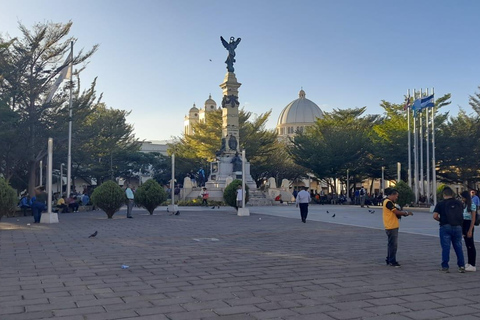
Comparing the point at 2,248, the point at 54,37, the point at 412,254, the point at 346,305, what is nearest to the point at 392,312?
the point at 346,305

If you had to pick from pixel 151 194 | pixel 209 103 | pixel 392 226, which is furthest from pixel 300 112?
pixel 392 226

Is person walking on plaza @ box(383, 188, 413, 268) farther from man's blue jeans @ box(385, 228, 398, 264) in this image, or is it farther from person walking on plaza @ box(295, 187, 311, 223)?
person walking on plaza @ box(295, 187, 311, 223)

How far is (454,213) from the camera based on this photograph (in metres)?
7.99

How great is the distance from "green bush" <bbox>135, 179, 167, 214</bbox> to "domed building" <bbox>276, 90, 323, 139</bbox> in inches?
3260

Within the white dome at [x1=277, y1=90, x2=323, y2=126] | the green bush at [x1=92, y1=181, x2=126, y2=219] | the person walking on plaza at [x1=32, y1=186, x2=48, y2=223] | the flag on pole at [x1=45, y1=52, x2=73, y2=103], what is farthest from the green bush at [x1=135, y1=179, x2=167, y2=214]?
the white dome at [x1=277, y1=90, x2=323, y2=126]

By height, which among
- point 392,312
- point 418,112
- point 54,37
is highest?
point 54,37

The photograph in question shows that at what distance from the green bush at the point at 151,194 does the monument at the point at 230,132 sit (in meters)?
15.6

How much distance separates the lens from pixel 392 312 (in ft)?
17.6

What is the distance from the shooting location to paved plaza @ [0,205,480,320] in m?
5.41

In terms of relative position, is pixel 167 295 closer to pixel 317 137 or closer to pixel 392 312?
pixel 392 312

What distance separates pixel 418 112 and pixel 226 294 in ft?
101

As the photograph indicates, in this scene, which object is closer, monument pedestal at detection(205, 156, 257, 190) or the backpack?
the backpack

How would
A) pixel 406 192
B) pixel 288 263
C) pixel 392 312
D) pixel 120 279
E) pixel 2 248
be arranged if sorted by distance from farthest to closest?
pixel 406 192
pixel 2 248
pixel 288 263
pixel 120 279
pixel 392 312

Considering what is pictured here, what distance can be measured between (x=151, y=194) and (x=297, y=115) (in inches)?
3388
